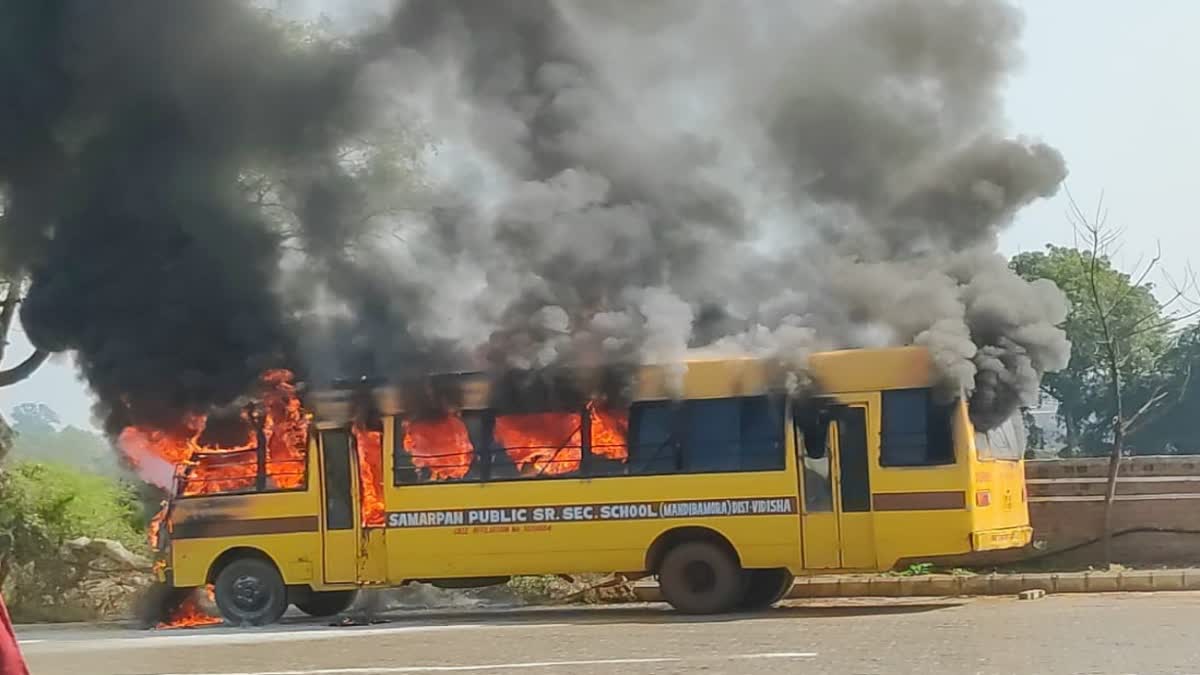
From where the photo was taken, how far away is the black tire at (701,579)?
15.3m

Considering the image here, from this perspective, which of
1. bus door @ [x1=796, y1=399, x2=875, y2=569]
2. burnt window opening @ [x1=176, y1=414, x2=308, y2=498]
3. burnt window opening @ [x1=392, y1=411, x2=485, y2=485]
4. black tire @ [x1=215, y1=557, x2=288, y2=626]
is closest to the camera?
bus door @ [x1=796, y1=399, x2=875, y2=569]

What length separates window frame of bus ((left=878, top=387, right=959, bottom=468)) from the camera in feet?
48.6

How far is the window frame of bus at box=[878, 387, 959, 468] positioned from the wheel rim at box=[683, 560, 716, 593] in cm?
202

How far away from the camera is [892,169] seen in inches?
691

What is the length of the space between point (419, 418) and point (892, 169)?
5982mm

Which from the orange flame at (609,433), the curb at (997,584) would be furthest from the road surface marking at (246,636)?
the curb at (997,584)

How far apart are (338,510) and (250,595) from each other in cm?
130

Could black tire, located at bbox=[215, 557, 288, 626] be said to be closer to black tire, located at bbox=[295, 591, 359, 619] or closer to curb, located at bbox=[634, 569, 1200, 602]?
black tire, located at bbox=[295, 591, 359, 619]

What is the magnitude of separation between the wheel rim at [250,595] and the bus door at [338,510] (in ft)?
2.34

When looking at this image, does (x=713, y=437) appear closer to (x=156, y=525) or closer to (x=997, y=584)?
(x=997, y=584)

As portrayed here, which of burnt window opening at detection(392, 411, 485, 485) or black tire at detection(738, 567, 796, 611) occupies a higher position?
burnt window opening at detection(392, 411, 485, 485)

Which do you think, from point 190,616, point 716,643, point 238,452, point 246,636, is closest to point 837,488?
point 716,643

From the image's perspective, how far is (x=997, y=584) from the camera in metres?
16.5

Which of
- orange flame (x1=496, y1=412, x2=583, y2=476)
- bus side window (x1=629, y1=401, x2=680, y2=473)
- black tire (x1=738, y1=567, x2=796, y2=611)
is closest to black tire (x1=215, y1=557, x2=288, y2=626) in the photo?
orange flame (x1=496, y1=412, x2=583, y2=476)
